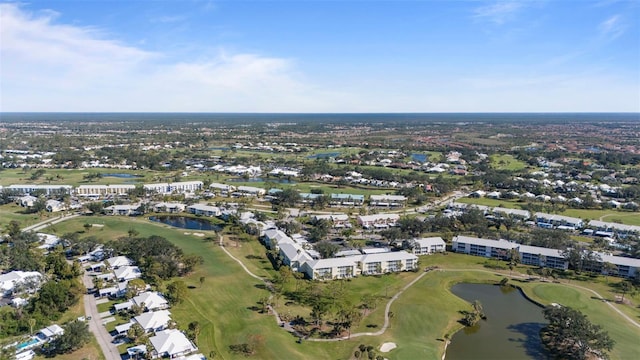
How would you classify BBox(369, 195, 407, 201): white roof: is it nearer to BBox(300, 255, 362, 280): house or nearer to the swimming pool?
BBox(300, 255, 362, 280): house

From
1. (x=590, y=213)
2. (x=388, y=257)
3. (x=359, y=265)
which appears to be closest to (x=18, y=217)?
(x=359, y=265)

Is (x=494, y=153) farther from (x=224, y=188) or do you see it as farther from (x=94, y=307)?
(x=94, y=307)

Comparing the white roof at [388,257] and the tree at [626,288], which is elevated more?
the white roof at [388,257]

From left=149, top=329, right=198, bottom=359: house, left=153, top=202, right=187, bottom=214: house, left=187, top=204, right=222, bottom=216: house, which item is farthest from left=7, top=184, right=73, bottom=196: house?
left=149, top=329, right=198, bottom=359: house

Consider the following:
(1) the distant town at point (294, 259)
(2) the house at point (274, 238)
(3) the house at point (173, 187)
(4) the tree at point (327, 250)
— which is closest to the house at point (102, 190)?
(1) the distant town at point (294, 259)

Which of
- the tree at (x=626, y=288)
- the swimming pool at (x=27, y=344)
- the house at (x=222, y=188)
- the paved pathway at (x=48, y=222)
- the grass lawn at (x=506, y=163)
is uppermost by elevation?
the grass lawn at (x=506, y=163)

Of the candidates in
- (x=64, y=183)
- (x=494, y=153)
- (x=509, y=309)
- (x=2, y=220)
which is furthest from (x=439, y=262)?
Result: (x=494, y=153)

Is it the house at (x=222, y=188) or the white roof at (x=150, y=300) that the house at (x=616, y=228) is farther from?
the house at (x=222, y=188)
